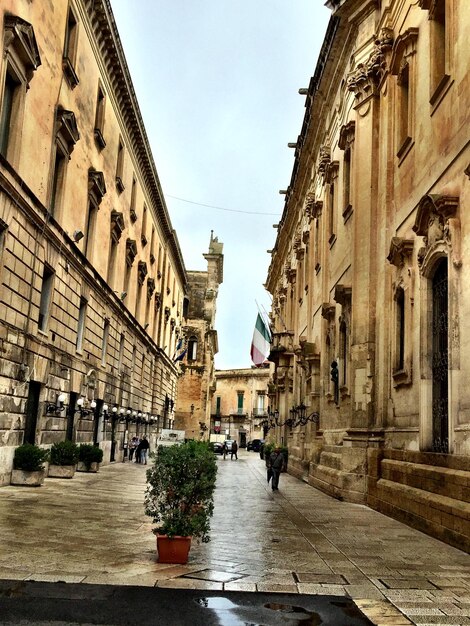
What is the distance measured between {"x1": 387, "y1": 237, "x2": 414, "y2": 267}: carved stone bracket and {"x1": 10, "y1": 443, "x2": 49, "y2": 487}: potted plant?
395 inches

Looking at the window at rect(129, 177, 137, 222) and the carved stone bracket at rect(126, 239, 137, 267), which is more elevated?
the window at rect(129, 177, 137, 222)

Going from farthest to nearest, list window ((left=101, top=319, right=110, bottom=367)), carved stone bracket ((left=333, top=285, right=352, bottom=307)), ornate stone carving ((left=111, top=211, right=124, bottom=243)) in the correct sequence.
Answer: ornate stone carving ((left=111, top=211, right=124, bottom=243)) → window ((left=101, top=319, right=110, bottom=367)) → carved stone bracket ((left=333, top=285, right=352, bottom=307))

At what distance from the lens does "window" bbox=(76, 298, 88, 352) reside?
2478 centimetres

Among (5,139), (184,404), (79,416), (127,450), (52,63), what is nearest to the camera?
(5,139)

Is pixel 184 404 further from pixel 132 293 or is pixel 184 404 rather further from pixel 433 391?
pixel 433 391

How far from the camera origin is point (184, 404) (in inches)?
2815

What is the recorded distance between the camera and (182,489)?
27.8 feet

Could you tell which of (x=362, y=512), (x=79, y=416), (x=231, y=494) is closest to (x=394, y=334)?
(x=362, y=512)

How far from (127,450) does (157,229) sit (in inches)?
671

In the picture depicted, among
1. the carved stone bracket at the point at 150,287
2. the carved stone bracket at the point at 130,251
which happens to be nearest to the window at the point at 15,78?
the carved stone bracket at the point at 130,251

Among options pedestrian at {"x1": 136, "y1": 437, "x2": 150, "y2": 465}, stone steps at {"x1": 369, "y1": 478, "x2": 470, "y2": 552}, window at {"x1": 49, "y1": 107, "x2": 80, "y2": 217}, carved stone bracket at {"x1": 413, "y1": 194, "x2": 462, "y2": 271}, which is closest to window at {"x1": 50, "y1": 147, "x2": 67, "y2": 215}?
window at {"x1": 49, "y1": 107, "x2": 80, "y2": 217}

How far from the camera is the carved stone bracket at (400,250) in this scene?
14836 millimetres

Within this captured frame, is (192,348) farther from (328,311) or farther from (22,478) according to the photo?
(22,478)

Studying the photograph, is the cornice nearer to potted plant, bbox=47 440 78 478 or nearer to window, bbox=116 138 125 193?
window, bbox=116 138 125 193
